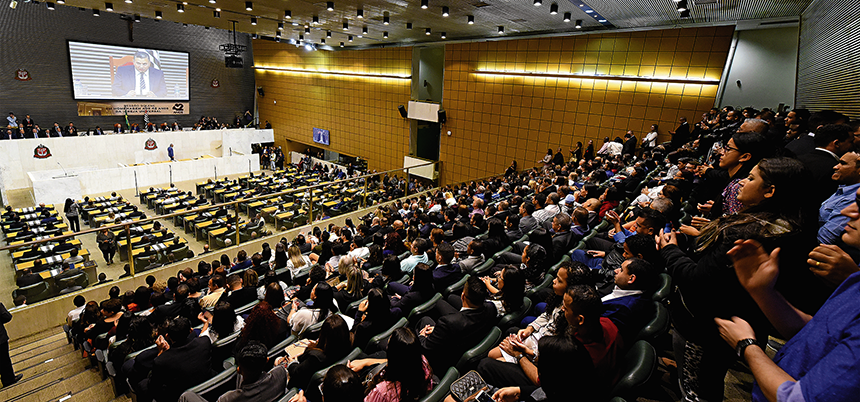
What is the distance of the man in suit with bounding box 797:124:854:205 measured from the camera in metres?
2.49

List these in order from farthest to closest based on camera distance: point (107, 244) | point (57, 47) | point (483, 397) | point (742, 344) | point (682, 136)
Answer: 1. point (57, 47)
2. point (107, 244)
3. point (682, 136)
4. point (483, 397)
5. point (742, 344)

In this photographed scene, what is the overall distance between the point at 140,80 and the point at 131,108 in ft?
4.92

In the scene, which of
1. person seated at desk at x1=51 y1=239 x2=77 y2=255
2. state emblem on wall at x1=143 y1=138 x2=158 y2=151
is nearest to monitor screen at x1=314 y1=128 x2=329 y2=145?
state emblem on wall at x1=143 y1=138 x2=158 y2=151

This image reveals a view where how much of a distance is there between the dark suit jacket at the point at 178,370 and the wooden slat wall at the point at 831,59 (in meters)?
6.31

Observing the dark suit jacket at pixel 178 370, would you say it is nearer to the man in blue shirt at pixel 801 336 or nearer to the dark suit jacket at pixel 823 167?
the man in blue shirt at pixel 801 336

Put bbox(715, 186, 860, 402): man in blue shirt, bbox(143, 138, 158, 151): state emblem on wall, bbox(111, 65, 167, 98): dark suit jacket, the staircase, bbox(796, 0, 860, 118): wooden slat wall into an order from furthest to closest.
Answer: bbox(111, 65, 167, 98): dark suit jacket < bbox(143, 138, 158, 151): state emblem on wall < bbox(796, 0, 860, 118): wooden slat wall < the staircase < bbox(715, 186, 860, 402): man in blue shirt

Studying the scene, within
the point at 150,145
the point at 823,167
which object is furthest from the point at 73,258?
the point at 150,145

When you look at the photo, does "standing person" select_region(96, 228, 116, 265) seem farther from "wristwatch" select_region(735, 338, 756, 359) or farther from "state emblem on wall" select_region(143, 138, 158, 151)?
"state emblem on wall" select_region(143, 138, 158, 151)

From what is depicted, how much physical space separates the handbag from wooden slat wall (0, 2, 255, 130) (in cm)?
2339

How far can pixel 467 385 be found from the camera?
85.4 inches

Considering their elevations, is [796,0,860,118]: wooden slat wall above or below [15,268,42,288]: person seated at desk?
above

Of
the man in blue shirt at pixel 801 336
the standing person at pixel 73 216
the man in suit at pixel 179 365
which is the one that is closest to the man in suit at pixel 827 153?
the man in blue shirt at pixel 801 336

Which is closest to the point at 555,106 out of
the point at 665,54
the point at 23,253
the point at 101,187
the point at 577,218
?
the point at 665,54

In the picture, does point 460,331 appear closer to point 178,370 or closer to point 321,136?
point 178,370
